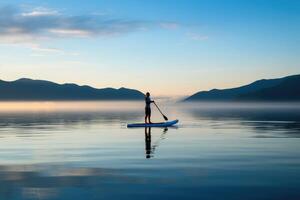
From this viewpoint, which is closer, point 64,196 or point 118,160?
point 64,196

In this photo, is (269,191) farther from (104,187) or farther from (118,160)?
(118,160)

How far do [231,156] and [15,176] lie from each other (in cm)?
897

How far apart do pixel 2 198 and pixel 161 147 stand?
12328 millimetres

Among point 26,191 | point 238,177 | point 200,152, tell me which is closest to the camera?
point 26,191

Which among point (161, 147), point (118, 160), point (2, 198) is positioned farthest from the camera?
point (161, 147)

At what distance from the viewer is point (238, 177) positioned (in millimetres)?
14227

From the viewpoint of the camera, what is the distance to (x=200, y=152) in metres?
21.0

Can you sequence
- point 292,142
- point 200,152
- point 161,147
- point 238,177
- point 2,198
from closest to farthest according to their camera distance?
point 2,198
point 238,177
point 200,152
point 161,147
point 292,142

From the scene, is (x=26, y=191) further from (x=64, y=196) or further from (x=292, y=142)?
(x=292, y=142)

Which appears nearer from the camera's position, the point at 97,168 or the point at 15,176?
the point at 15,176

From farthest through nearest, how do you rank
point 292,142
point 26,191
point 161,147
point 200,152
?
point 292,142 → point 161,147 → point 200,152 → point 26,191

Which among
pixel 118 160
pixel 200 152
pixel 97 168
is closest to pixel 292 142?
pixel 200 152

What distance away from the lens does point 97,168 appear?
16.3 m

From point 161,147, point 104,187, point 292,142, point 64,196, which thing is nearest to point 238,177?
point 104,187
